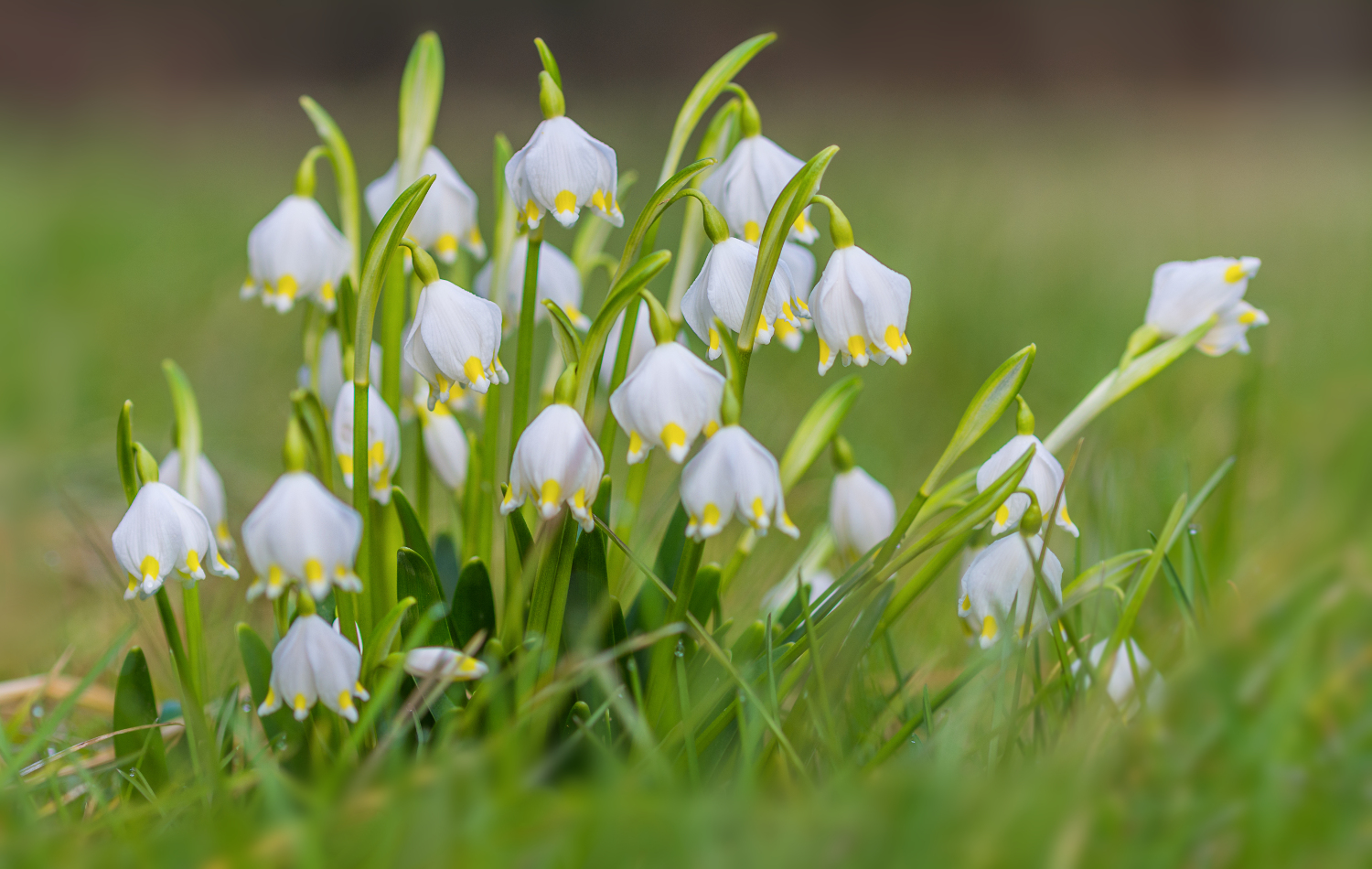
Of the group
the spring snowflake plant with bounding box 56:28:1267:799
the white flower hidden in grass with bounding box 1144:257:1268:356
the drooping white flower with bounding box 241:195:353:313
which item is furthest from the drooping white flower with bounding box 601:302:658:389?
the white flower hidden in grass with bounding box 1144:257:1268:356

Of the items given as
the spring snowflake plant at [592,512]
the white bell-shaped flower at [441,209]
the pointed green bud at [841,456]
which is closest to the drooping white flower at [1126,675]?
the spring snowflake plant at [592,512]

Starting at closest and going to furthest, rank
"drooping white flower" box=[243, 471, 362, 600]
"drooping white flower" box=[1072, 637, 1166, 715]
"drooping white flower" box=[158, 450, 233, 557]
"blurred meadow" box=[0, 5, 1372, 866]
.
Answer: "blurred meadow" box=[0, 5, 1372, 866] < "drooping white flower" box=[243, 471, 362, 600] < "drooping white flower" box=[1072, 637, 1166, 715] < "drooping white flower" box=[158, 450, 233, 557]

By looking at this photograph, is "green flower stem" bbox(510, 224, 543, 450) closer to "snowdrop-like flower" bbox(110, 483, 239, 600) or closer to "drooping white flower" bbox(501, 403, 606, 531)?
"drooping white flower" bbox(501, 403, 606, 531)

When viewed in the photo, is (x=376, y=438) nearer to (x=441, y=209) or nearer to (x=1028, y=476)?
(x=441, y=209)

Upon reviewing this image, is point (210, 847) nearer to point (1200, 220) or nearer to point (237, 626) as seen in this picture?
point (237, 626)

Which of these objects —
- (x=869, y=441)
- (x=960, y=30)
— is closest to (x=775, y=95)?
(x=960, y=30)
